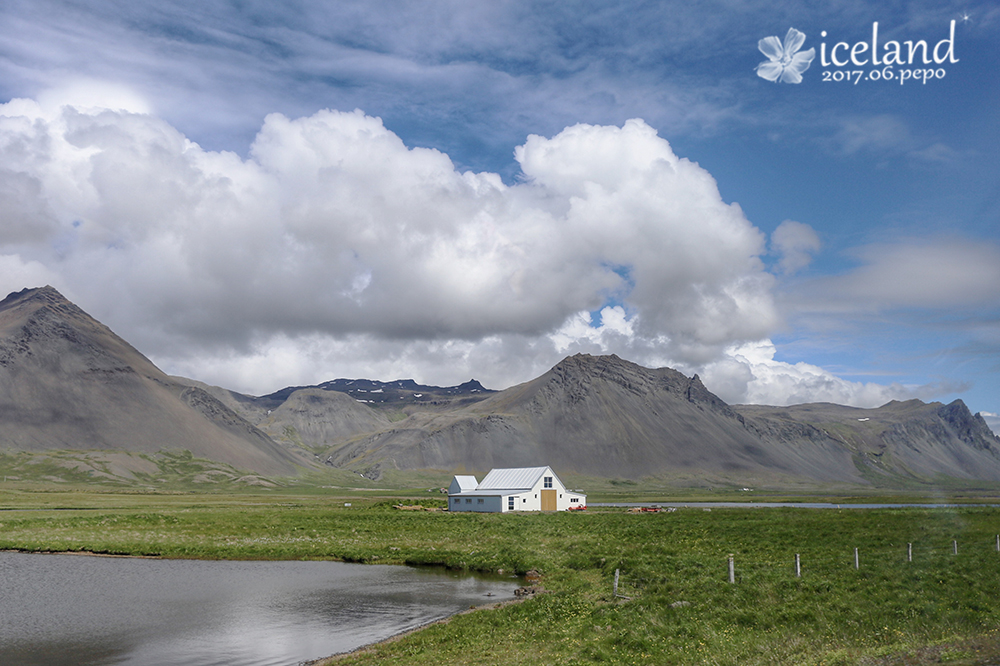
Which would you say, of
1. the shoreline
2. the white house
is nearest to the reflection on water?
the shoreline

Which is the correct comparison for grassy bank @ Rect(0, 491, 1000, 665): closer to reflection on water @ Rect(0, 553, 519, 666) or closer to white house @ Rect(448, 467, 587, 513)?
reflection on water @ Rect(0, 553, 519, 666)

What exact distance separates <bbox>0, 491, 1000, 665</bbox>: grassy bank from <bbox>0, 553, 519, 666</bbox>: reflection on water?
3944mm

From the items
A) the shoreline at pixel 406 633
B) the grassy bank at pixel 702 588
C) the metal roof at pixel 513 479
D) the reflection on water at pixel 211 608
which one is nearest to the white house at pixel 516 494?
the metal roof at pixel 513 479

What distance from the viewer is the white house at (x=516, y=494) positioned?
111750mm

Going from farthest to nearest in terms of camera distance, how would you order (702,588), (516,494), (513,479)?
(513,479) < (516,494) < (702,588)

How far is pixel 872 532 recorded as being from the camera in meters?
53.1

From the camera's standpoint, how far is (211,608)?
112 feet

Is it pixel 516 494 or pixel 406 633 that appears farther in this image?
pixel 516 494

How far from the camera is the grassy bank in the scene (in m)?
22.6

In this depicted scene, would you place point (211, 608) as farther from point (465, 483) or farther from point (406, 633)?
point (465, 483)

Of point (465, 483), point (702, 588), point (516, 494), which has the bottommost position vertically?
point (516, 494)

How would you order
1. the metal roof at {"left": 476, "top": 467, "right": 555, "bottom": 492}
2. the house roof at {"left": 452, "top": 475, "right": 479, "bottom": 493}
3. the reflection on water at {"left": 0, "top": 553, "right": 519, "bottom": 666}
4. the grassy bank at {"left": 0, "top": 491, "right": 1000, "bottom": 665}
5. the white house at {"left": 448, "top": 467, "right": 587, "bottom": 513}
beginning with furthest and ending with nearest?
the house roof at {"left": 452, "top": 475, "right": 479, "bottom": 493} < the metal roof at {"left": 476, "top": 467, "right": 555, "bottom": 492} < the white house at {"left": 448, "top": 467, "right": 587, "bottom": 513} < the reflection on water at {"left": 0, "top": 553, "right": 519, "bottom": 666} < the grassy bank at {"left": 0, "top": 491, "right": 1000, "bottom": 665}

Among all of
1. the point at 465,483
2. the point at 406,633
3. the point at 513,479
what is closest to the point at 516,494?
the point at 513,479

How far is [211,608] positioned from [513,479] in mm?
87770
